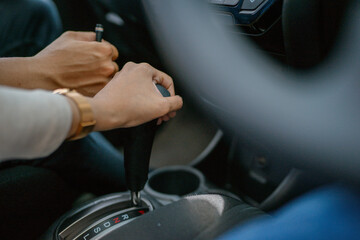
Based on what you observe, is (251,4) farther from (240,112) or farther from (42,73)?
(42,73)

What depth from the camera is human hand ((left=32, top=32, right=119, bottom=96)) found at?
704 millimetres

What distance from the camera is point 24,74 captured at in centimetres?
67

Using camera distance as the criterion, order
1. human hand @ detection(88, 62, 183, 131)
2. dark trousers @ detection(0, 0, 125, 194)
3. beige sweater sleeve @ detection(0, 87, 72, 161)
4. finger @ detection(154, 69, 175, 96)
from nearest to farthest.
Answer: beige sweater sleeve @ detection(0, 87, 72, 161) → human hand @ detection(88, 62, 183, 131) → finger @ detection(154, 69, 175, 96) → dark trousers @ detection(0, 0, 125, 194)

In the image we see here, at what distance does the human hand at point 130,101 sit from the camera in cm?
48

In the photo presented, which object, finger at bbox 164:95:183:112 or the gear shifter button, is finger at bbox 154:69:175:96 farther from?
the gear shifter button

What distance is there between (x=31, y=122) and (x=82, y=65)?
1.15 feet

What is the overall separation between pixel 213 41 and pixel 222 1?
0.07m

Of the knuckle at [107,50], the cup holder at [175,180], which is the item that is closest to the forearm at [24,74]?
the knuckle at [107,50]

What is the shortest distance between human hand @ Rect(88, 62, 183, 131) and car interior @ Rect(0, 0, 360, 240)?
5 cm

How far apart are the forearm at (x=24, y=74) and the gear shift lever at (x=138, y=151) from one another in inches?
8.6

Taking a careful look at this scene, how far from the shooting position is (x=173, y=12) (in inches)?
28.8

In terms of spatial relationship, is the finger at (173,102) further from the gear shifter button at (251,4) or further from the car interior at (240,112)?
the gear shifter button at (251,4)

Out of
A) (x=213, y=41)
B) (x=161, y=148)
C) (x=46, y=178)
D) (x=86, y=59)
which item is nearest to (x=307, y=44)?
(x=213, y=41)

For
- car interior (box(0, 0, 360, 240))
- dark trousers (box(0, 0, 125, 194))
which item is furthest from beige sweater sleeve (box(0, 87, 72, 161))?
dark trousers (box(0, 0, 125, 194))
